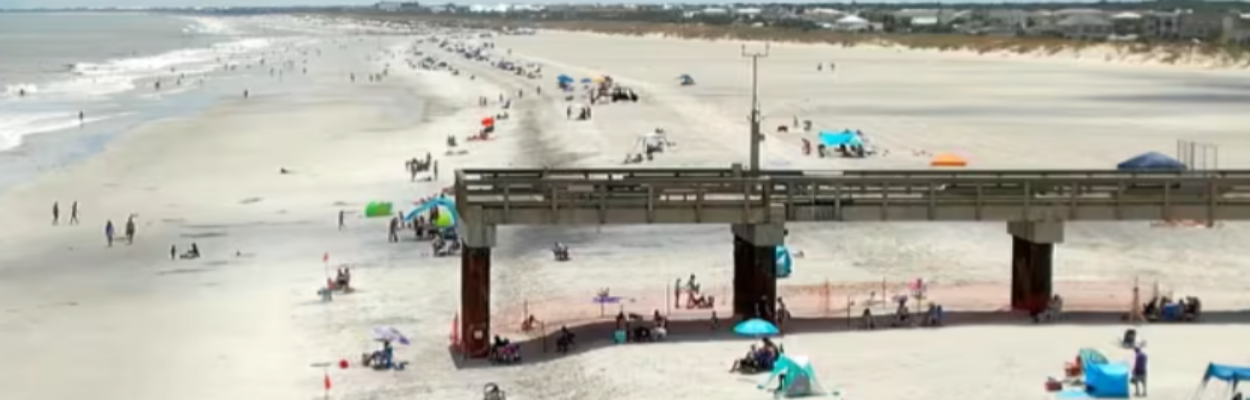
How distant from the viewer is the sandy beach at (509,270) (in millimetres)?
22375

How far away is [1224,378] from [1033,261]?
6046 mm

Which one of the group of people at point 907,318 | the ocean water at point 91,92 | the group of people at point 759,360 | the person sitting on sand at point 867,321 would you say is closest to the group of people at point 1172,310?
the group of people at point 907,318

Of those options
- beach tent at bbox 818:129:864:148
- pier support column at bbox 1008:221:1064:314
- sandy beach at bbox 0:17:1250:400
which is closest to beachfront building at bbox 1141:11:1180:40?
sandy beach at bbox 0:17:1250:400

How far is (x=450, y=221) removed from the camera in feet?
117

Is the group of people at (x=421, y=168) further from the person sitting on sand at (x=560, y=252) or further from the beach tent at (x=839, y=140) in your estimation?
the person sitting on sand at (x=560, y=252)

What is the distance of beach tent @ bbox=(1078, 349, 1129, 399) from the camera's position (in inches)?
782

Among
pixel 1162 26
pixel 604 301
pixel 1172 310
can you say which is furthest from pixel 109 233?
pixel 1162 26

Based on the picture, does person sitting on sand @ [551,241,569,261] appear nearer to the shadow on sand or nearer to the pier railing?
the shadow on sand

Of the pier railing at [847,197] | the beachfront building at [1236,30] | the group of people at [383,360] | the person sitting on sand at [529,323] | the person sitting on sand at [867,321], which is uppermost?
the beachfront building at [1236,30]

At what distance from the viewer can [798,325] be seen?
24.8 meters

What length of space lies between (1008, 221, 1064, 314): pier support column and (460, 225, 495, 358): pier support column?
8.51 meters

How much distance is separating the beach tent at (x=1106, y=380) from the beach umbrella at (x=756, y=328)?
4742 millimetres

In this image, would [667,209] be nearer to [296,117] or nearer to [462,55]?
[296,117]

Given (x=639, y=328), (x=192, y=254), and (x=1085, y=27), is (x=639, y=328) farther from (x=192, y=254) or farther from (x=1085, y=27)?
(x=1085, y=27)
